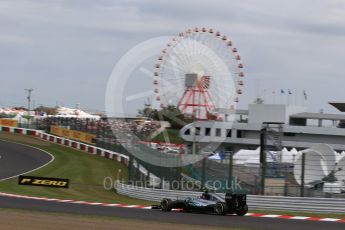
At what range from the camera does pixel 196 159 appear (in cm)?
2512

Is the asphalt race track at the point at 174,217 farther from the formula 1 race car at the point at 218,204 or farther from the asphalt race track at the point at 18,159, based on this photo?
the asphalt race track at the point at 18,159

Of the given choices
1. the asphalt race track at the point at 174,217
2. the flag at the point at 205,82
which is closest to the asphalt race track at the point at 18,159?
the flag at the point at 205,82

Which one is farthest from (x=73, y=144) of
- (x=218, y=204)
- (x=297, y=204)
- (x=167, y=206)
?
(x=218, y=204)

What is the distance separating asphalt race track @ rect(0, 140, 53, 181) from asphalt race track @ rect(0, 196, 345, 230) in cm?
1403

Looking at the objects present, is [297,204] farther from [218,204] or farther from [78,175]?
[78,175]

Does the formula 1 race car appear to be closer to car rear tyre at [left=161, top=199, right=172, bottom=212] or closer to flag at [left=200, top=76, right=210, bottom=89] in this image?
car rear tyre at [left=161, top=199, right=172, bottom=212]

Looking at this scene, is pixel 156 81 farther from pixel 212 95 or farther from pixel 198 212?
pixel 198 212

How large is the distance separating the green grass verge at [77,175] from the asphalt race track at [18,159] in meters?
0.86

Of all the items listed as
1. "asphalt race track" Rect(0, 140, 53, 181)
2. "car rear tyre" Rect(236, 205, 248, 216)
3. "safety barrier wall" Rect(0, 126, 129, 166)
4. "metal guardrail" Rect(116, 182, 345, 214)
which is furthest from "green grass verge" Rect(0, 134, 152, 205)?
"car rear tyre" Rect(236, 205, 248, 216)

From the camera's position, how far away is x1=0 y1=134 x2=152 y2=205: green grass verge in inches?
1070

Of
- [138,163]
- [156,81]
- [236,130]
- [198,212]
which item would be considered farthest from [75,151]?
[236,130]

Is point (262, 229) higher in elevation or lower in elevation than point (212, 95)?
lower

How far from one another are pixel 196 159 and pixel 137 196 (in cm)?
385

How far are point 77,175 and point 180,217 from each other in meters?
19.0
